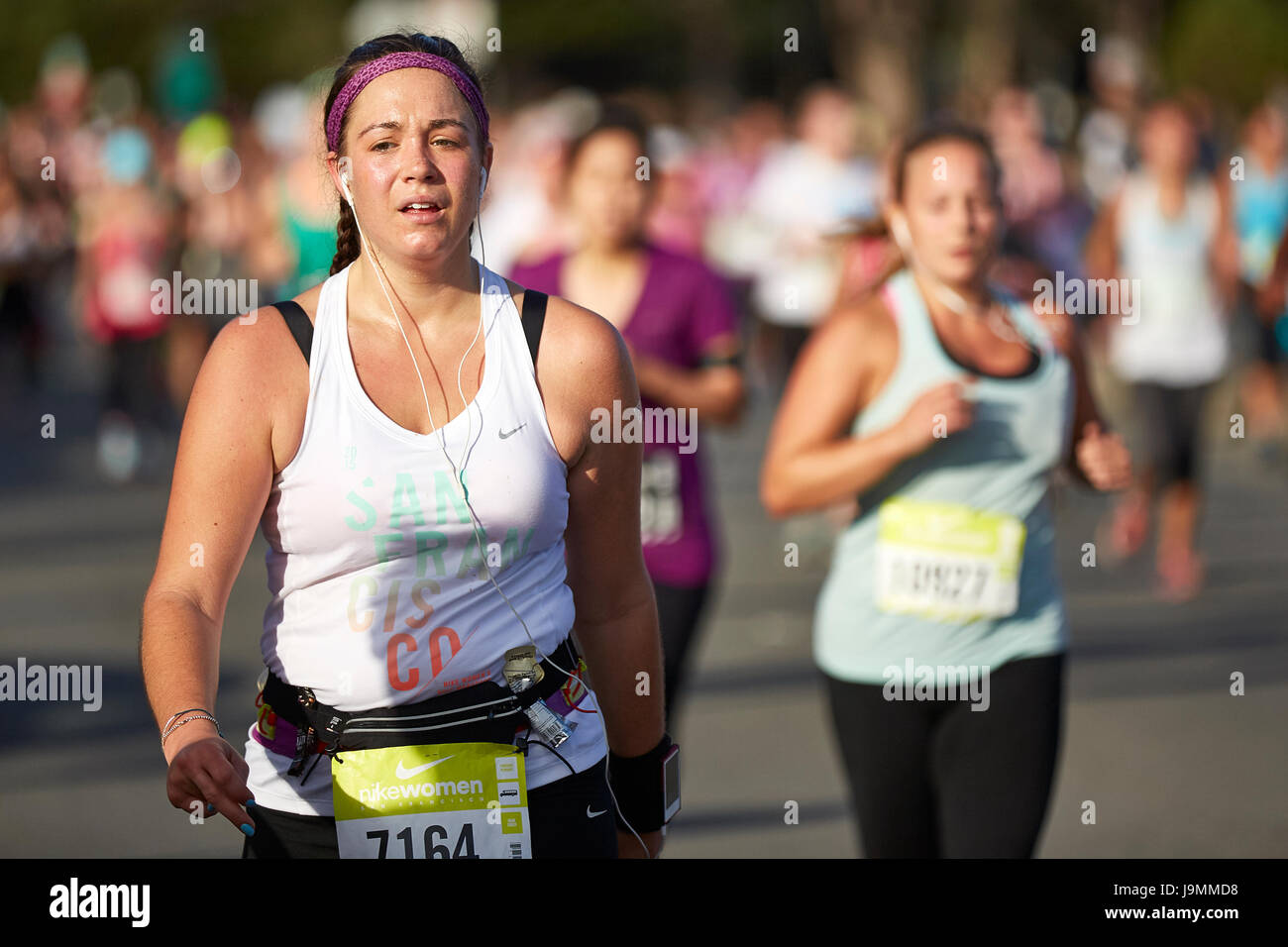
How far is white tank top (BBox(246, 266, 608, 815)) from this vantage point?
2.86 metres

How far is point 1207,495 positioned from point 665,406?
7.53m

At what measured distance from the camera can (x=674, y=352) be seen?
579 cm

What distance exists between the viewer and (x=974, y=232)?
4332 millimetres

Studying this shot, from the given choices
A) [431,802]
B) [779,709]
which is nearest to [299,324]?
[431,802]

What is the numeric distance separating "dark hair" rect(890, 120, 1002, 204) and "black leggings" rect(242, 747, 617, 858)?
6.40ft

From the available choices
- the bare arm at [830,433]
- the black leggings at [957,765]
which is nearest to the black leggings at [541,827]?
the black leggings at [957,765]

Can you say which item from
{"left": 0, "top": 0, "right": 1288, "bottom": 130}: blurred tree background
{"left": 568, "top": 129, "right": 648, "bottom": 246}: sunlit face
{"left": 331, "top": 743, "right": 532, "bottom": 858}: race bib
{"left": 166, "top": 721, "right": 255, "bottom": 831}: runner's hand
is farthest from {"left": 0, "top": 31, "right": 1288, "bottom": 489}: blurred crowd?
{"left": 0, "top": 0, "right": 1288, "bottom": 130}: blurred tree background

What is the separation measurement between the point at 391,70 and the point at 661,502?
269cm

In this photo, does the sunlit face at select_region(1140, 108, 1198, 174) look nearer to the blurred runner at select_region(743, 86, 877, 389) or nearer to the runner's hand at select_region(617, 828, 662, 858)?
the blurred runner at select_region(743, 86, 877, 389)

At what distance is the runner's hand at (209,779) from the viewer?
8.63ft

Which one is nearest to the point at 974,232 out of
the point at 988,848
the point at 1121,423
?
the point at 988,848
